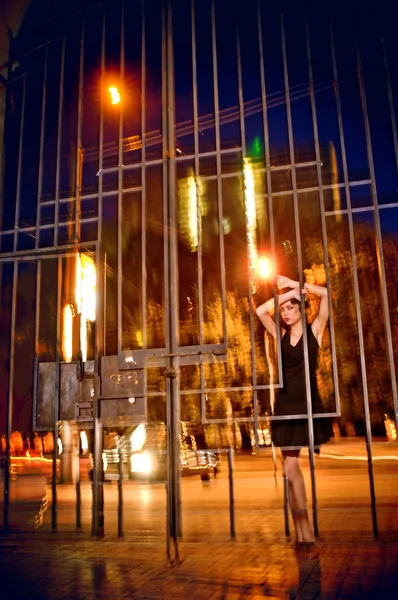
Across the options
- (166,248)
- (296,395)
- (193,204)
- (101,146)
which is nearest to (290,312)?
(296,395)

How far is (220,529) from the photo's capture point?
19.5 feet

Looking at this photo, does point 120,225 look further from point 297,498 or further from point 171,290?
point 297,498

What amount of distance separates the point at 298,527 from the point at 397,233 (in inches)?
621

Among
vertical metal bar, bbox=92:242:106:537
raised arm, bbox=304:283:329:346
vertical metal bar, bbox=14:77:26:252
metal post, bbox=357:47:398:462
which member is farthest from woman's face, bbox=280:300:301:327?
vertical metal bar, bbox=14:77:26:252

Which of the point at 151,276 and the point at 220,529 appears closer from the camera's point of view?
the point at 220,529

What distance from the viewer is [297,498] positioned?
4809 millimetres

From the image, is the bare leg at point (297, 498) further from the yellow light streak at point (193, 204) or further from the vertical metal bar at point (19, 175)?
the vertical metal bar at point (19, 175)

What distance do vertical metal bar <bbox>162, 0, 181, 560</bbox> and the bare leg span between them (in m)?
1.01

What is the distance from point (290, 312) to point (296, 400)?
3.00 ft

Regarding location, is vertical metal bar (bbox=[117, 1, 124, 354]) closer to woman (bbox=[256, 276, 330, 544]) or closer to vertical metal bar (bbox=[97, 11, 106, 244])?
vertical metal bar (bbox=[97, 11, 106, 244])

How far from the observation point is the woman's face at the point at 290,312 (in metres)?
5.57

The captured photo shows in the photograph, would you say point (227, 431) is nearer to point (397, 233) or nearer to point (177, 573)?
point (397, 233)

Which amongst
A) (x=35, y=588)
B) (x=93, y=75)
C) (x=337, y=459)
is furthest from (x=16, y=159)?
(x=337, y=459)

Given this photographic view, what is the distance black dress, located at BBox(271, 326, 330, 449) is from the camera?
5.08 meters
